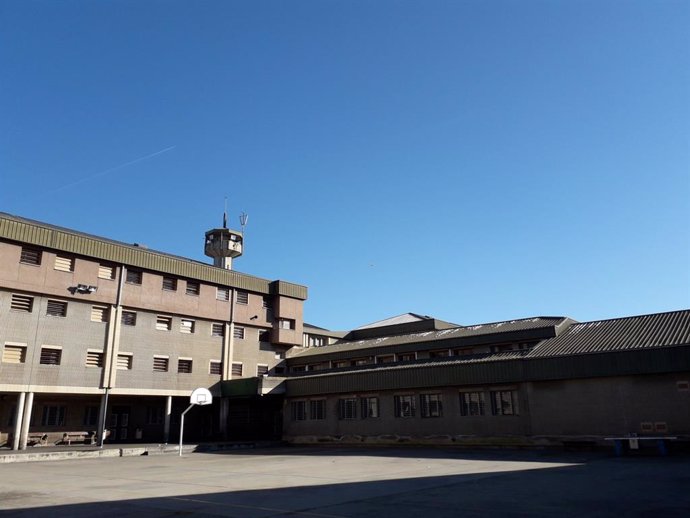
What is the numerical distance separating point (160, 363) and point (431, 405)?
19.0m

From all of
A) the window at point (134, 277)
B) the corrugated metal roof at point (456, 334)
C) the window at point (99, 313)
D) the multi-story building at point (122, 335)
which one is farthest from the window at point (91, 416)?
the corrugated metal roof at point (456, 334)

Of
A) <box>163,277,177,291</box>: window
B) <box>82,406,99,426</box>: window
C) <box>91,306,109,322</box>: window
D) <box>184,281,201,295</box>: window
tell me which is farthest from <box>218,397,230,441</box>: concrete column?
<box>91,306,109,322</box>: window

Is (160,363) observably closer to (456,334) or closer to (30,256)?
(30,256)

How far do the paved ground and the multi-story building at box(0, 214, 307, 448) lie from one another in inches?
548

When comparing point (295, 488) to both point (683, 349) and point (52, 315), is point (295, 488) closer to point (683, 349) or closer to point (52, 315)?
point (683, 349)

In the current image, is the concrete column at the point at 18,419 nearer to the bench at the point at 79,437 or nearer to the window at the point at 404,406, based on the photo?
the bench at the point at 79,437

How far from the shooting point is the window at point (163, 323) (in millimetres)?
38531

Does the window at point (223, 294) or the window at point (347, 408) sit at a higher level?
the window at point (223, 294)

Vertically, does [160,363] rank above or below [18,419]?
above

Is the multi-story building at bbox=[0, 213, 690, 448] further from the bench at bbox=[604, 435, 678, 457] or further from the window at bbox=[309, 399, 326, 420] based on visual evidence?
the bench at bbox=[604, 435, 678, 457]

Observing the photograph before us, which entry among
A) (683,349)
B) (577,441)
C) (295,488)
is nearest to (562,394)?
(577,441)

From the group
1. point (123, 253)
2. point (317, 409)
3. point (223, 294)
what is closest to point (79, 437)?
point (123, 253)

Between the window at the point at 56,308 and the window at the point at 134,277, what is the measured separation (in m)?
4.43

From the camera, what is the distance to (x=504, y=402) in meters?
28.5
